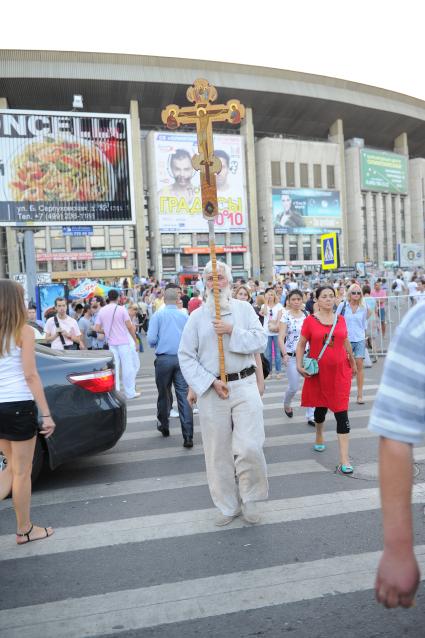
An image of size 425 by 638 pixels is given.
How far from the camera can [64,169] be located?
26688mm

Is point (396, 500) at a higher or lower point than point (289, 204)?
lower

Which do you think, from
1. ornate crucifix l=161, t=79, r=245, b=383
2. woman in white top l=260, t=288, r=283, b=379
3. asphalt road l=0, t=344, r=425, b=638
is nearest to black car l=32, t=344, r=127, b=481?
asphalt road l=0, t=344, r=425, b=638

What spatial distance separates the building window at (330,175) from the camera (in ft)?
218

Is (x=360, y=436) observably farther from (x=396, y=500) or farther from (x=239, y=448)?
(x=396, y=500)

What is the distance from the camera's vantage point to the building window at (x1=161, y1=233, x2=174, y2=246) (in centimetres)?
5791

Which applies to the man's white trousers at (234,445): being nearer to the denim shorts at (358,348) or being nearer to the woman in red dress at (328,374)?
the woman in red dress at (328,374)

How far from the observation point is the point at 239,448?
4074mm

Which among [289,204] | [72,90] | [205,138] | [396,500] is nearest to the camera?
[396,500]

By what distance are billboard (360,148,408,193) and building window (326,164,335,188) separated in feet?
13.5

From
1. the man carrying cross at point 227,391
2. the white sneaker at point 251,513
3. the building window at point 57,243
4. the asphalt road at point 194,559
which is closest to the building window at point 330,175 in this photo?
the building window at point 57,243

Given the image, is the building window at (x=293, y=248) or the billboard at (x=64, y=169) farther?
the building window at (x=293, y=248)

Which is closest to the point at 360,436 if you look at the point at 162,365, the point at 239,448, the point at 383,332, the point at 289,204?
the point at 162,365

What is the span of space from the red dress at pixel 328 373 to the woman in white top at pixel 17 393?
2.83m

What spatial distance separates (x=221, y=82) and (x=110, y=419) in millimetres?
57541
